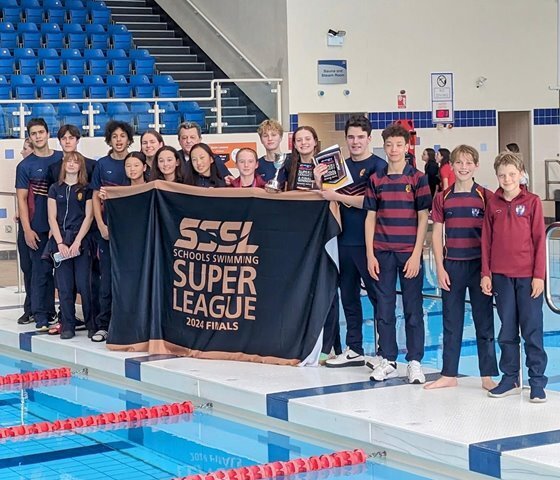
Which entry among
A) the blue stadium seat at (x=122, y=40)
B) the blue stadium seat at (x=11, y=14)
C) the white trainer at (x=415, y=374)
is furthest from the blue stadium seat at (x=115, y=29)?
the white trainer at (x=415, y=374)

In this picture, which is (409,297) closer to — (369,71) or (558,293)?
(558,293)

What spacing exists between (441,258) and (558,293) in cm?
505

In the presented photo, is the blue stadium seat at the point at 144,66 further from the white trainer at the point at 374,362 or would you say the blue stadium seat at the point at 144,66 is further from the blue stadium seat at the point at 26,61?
the white trainer at the point at 374,362

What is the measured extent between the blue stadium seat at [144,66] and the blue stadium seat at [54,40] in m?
1.42

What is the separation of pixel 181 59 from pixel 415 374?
1554 cm

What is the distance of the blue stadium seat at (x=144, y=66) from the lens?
19938 millimetres

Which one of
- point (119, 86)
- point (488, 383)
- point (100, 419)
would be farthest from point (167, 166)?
point (119, 86)

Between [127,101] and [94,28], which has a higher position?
[94,28]

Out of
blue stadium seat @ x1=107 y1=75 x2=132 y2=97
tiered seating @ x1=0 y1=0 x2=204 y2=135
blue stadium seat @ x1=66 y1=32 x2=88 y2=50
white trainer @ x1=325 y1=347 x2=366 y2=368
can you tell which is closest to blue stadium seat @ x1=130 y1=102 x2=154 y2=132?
tiered seating @ x1=0 y1=0 x2=204 y2=135

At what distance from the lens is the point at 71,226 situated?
862 centimetres

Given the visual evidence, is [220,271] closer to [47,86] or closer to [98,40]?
[47,86]

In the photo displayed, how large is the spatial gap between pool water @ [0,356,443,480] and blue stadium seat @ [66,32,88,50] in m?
13.7

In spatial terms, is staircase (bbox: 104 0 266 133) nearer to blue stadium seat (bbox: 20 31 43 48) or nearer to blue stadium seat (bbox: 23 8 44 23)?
blue stadium seat (bbox: 23 8 44 23)

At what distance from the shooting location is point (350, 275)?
23.6ft
